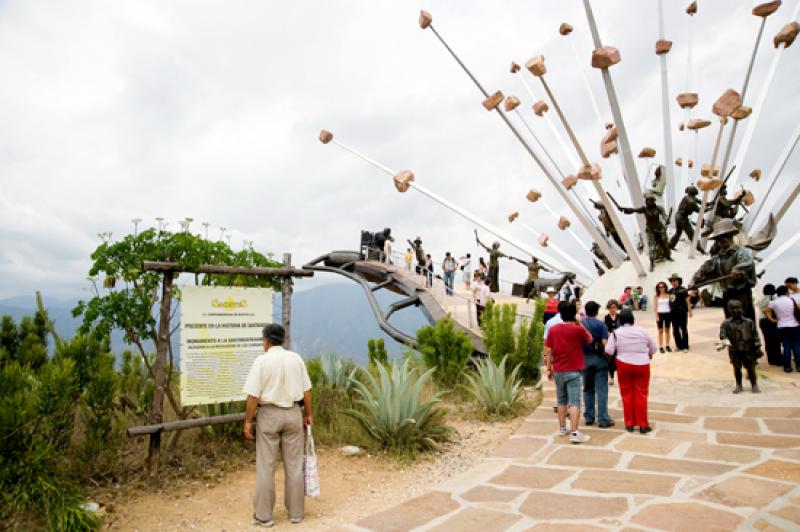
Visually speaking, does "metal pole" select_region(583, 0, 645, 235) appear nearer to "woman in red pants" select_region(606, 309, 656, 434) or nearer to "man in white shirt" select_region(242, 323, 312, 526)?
"woman in red pants" select_region(606, 309, 656, 434)

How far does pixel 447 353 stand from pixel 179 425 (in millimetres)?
5031

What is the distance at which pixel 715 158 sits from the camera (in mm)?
15961

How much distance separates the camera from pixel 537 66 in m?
13.4

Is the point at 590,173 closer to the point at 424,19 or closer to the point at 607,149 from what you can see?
the point at 607,149

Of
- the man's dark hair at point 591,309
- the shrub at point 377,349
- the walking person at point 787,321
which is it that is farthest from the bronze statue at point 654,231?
the man's dark hair at point 591,309

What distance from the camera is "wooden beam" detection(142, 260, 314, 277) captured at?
4.65 metres

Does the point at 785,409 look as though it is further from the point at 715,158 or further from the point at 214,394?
the point at 715,158

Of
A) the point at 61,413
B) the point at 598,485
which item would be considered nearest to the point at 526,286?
the point at 598,485

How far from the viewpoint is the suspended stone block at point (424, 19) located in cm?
1470

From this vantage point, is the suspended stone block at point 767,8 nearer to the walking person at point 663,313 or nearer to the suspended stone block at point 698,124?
the suspended stone block at point 698,124

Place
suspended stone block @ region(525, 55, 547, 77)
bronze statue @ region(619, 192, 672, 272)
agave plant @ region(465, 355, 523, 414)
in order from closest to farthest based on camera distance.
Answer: agave plant @ region(465, 355, 523, 414)
suspended stone block @ region(525, 55, 547, 77)
bronze statue @ region(619, 192, 672, 272)

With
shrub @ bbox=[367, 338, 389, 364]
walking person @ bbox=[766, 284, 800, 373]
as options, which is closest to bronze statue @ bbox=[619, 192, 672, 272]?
walking person @ bbox=[766, 284, 800, 373]

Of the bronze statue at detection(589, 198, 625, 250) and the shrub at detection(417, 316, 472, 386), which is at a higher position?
the bronze statue at detection(589, 198, 625, 250)

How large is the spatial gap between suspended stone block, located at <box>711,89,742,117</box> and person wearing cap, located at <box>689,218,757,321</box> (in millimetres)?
7497
